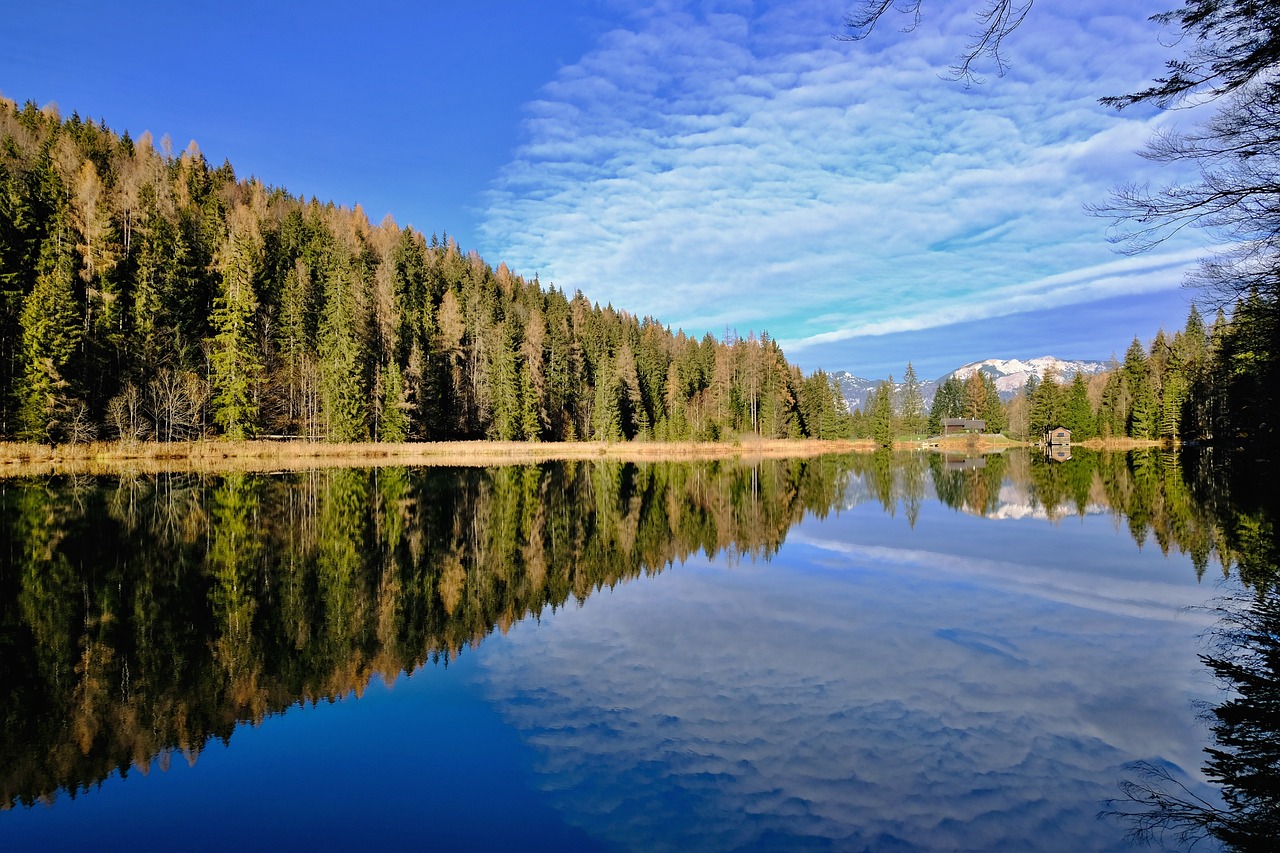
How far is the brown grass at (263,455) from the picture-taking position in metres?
33.9

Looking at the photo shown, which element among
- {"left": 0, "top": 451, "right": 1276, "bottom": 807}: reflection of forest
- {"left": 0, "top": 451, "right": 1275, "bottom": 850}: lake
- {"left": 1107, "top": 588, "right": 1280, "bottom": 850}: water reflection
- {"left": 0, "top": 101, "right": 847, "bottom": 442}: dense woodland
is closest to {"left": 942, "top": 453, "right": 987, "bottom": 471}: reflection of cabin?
{"left": 0, "top": 451, "right": 1276, "bottom": 807}: reflection of forest

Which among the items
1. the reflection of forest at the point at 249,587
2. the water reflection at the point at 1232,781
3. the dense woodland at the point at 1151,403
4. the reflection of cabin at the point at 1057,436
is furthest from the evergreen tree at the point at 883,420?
the water reflection at the point at 1232,781

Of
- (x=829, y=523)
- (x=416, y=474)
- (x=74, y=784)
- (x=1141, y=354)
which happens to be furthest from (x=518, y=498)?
(x=1141, y=354)

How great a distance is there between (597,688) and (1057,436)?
106m

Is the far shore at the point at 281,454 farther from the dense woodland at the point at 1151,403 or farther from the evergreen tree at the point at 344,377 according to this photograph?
the dense woodland at the point at 1151,403

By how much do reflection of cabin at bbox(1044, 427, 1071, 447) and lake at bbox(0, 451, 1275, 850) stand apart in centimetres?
9033

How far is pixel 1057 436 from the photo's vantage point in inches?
3720

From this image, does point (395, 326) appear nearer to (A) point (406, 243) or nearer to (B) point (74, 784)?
(A) point (406, 243)

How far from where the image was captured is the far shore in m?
33.9

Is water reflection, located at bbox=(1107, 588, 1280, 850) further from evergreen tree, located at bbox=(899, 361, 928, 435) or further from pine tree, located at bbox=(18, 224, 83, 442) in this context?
evergreen tree, located at bbox=(899, 361, 928, 435)

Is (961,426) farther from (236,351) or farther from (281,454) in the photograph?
(236,351)

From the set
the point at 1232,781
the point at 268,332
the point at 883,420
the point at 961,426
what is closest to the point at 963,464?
the point at 883,420

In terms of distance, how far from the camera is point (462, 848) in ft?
13.6

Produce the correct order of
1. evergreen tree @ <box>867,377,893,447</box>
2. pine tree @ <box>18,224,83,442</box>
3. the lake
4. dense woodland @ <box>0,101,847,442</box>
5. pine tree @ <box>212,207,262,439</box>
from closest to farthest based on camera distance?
the lake → pine tree @ <box>18,224,83,442</box> → dense woodland @ <box>0,101,847,442</box> → pine tree @ <box>212,207,262,439</box> → evergreen tree @ <box>867,377,893,447</box>
